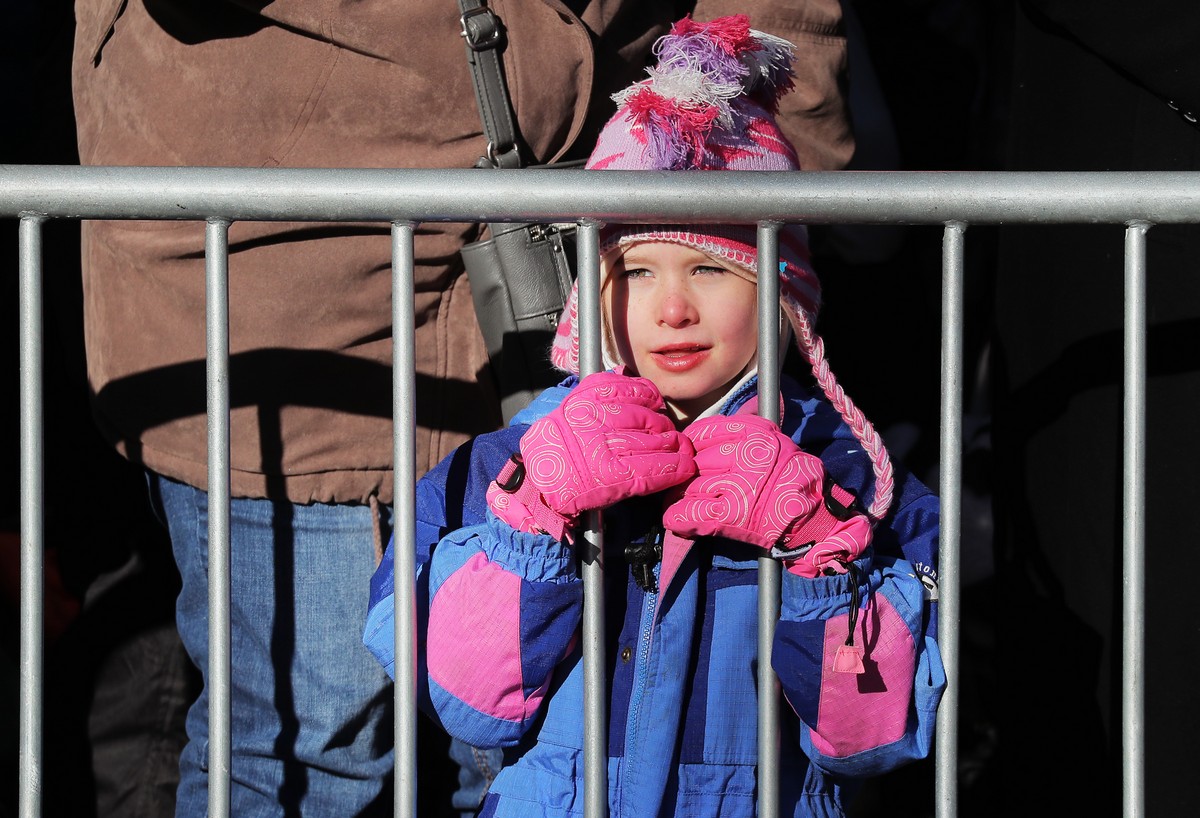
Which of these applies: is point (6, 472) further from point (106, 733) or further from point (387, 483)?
point (387, 483)

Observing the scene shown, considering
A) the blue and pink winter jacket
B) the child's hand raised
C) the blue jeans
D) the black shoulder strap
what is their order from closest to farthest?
1. the child's hand raised
2. the blue and pink winter jacket
3. the black shoulder strap
4. the blue jeans

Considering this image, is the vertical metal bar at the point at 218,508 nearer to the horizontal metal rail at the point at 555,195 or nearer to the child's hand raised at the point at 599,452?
the horizontal metal rail at the point at 555,195

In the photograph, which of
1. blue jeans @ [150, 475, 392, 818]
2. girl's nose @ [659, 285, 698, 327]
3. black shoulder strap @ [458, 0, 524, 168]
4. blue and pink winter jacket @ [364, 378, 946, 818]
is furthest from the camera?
blue jeans @ [150, 475, 392, 818]

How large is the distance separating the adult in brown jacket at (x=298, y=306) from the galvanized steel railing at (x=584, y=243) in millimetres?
520

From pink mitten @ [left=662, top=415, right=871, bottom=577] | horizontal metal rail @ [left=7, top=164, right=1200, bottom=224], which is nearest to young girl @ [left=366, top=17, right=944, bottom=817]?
pink mitten @ [left=662, top=415, right=871, bottom=577]

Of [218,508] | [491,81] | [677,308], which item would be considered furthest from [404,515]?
[491,81]

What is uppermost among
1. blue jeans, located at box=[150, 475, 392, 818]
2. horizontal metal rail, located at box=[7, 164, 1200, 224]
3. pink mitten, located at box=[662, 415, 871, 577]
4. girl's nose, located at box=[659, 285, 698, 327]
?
horizontal metal rail, located at box=[7, 164, 1200, 224]

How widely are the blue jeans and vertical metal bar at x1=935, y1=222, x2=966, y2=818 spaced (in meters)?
0.94

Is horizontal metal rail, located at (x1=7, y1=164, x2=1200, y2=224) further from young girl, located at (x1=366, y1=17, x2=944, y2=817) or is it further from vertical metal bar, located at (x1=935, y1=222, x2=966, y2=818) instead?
young girl, located at (x1=366, y1=17, x2=944, y2=817)

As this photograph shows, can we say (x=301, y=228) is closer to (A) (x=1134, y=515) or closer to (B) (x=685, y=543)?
(B) (x=685, y=543)

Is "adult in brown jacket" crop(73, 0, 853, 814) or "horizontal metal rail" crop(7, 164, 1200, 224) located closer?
"horizontal metal rail" crop(7, 164, 1200, 224)

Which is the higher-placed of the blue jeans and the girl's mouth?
the girl's mouth

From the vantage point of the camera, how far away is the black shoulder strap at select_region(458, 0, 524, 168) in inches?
73.9

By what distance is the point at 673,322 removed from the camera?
1681mm
